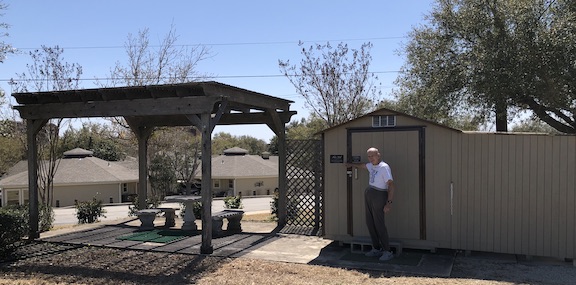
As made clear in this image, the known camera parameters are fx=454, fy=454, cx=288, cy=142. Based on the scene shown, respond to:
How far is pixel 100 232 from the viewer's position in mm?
8609

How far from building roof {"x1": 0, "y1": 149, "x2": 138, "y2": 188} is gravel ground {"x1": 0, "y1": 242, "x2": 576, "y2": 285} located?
25.7m

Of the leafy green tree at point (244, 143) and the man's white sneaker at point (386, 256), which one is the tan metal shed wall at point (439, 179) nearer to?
the man's white sneaker at point (386, 256)

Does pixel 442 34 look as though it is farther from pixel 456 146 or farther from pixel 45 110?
pixel 45 110

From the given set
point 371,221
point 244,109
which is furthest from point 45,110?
point 371,221

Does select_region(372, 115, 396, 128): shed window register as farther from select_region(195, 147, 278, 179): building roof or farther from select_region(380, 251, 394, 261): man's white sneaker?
select_region(195, 147, 278, 179): building roof

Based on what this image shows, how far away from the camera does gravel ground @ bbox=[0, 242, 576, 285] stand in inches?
202

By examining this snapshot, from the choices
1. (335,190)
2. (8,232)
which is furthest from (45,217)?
(335,190)

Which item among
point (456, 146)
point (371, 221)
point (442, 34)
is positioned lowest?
point (371, 221)

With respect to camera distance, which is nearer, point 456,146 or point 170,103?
point 456,146

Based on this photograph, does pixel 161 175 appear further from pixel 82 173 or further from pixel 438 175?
pixel 438 175

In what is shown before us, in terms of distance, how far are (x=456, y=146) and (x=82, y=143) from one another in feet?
142

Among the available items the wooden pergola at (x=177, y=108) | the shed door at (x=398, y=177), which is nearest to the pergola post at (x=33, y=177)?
the wooden pergola at (x=177, y=108)

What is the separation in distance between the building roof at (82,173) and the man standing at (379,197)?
28.3m

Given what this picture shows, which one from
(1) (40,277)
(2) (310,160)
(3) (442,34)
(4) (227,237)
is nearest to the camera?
(1) (40,277)
